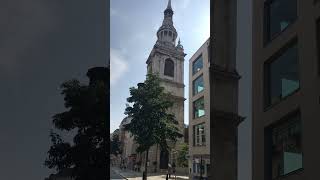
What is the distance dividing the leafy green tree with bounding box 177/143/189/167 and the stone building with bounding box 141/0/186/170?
1.0 inches

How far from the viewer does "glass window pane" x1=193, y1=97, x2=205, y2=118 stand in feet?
6.77

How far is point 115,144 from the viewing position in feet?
6.32

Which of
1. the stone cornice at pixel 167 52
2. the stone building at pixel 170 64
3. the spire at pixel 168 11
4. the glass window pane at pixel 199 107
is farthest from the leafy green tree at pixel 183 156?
the spire at pixel 168 11

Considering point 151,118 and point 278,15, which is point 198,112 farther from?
point 278,15

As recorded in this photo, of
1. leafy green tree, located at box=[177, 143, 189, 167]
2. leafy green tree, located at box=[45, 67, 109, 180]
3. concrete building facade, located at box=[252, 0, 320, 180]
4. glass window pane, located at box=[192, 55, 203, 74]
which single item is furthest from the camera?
concrete building facade, located at box=[252, 0, 320, 180]

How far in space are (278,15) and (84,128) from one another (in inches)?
47.5

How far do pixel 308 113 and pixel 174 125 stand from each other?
763mm

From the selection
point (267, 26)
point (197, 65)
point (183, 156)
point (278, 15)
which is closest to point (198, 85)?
point (197, 65)

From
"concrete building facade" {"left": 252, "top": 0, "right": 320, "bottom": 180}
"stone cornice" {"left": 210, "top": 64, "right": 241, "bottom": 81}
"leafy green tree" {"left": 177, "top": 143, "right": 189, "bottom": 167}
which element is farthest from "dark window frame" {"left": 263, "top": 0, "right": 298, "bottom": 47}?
"leafy green tree" {"left": 177, "top": 143, "right": 189, "bottom": 167}

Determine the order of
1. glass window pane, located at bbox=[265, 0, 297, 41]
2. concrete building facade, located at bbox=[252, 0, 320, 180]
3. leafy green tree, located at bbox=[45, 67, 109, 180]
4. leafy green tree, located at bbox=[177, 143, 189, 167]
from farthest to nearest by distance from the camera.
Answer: glass window pane, located at bbox=[265, 0, 297, 41], concrete building facade, located at bbox=[252, 0, 320, 180], leafy green tree, located at bbox=[177, 143, 189, 167], leafy green tree, located at bbox=[45, 67, 109, 180]

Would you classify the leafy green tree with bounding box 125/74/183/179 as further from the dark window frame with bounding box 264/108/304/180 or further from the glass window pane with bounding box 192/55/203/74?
the dark window frame with bounding box 264/108/304/180

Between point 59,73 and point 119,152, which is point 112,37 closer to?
point 59,73

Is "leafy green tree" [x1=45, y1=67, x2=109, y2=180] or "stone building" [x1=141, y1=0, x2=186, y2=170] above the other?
"stone building" [x1=141, y1=0, x2=186, y2=170]

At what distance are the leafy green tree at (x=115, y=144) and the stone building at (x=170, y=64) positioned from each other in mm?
228
